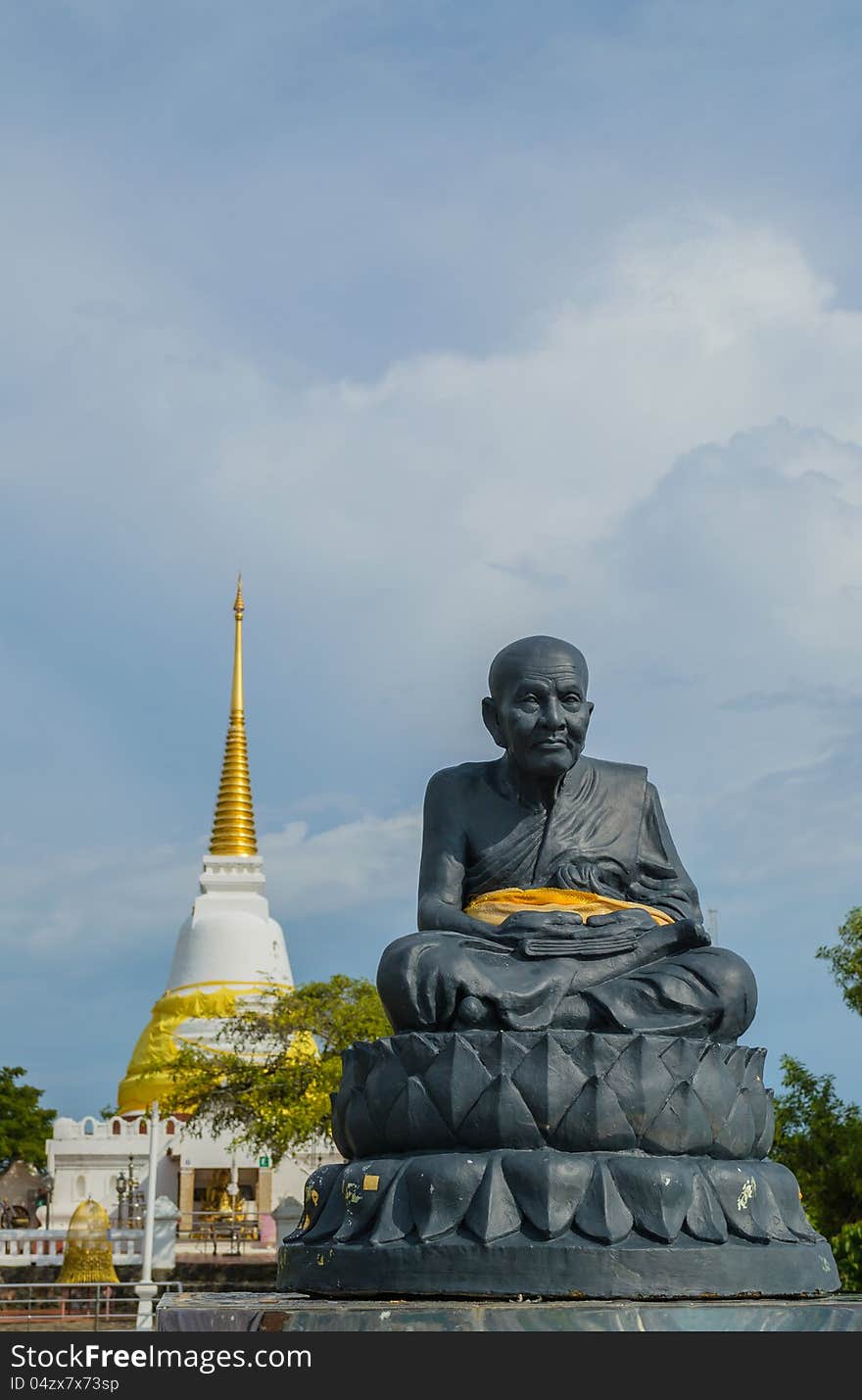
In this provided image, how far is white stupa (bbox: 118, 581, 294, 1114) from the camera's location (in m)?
41.9

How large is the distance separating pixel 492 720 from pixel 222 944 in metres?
37.4

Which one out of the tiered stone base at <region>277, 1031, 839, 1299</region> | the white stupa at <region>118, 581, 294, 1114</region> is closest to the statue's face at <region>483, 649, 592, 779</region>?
the tiered stone base at <region>277, 1031, 839, 1299</region>

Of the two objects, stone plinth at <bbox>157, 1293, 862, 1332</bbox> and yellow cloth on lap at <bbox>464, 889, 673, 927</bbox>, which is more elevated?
yellow cloth on lap at <bbox>464, 889, 673, 927</bbox>

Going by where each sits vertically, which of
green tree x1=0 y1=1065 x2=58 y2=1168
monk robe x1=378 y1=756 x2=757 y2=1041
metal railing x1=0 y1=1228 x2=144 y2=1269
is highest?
green tree x1=0 y1=1065 x2=58 y2=1168

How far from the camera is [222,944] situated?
145ft

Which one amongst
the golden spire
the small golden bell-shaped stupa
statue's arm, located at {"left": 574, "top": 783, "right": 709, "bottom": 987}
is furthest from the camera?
the golden spire

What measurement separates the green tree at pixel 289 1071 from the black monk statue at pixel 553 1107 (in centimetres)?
2008

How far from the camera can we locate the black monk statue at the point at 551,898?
22.1 feet

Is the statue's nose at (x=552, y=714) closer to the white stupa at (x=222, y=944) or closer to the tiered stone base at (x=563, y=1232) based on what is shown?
the tiered stone base at (x=563, y=1232)

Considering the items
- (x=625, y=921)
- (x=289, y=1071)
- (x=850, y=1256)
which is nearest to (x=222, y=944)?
(x=289, y=1071)

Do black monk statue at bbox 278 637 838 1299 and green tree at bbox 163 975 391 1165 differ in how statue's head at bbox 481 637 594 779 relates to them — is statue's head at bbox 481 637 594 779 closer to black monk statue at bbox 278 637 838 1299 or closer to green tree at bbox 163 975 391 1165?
black monk statue at bbox 278 637 838 1299

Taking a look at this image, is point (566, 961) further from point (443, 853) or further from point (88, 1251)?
point (88, 1251)

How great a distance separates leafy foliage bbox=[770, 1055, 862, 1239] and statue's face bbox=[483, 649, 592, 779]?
562 inches
